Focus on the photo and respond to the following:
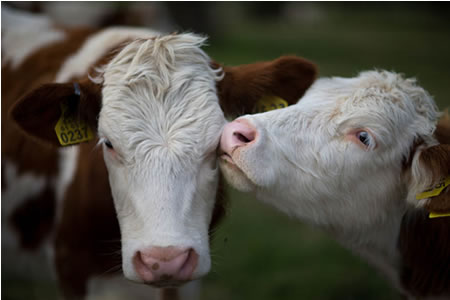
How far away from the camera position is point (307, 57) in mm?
16797

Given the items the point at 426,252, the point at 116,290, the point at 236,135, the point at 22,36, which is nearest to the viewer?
the point at 236,135

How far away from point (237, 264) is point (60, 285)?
2358 millimetres

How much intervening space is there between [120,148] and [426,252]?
1940 millimetres

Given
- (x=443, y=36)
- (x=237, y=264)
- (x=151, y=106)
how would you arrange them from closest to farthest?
(x=151, y=106), (x=237, y=264), (x=443, y=36)

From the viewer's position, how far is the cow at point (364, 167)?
9.61ft

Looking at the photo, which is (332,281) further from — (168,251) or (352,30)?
(352,30)

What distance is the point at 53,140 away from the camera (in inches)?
129

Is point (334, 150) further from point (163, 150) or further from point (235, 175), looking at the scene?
point (163, 150)

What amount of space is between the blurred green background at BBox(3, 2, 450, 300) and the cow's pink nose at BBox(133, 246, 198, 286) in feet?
1.83

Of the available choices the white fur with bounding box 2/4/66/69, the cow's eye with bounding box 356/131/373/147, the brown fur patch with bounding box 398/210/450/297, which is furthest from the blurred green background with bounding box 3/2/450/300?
the white fur with bounding box 2/4/66/69

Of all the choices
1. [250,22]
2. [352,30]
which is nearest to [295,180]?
[352,30]

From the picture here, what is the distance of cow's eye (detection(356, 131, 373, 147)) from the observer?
2.99 meters

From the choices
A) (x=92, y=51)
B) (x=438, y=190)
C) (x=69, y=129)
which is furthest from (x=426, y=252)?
(x=92, y=51)

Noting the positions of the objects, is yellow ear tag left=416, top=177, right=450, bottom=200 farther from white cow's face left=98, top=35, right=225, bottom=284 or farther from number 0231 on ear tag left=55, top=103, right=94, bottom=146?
number 0231 on ear tag left=55, top=103, right=94, bottom=146
